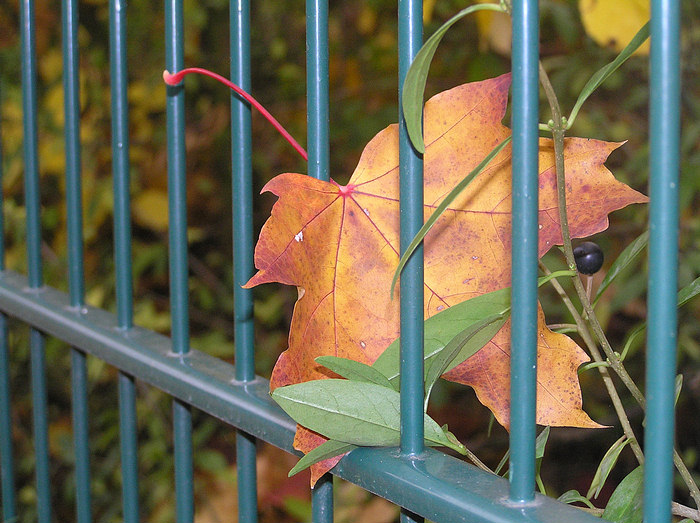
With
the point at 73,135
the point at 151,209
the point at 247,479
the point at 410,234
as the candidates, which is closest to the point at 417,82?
the point at 410,234

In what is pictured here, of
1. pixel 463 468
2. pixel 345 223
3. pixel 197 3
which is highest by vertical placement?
pixel 197 3

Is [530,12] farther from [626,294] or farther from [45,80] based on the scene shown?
[45,80]

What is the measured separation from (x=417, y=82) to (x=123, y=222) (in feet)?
1.10

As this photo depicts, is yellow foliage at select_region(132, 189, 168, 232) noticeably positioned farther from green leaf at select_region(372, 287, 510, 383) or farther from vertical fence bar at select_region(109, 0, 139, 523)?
green leaf at select_region(372, 287, 510, 383)

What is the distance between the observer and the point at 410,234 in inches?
14.9

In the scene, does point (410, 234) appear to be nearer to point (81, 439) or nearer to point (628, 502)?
point (628, 502)

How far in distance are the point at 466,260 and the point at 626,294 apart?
937mm

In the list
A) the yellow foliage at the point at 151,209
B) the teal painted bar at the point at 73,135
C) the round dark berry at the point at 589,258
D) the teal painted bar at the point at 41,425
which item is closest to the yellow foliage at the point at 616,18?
the round dark berry at the point at 589,258

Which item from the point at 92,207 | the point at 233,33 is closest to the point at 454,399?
the point at 92,207

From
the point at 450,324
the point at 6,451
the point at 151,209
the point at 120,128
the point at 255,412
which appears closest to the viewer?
→ the point at 450,324

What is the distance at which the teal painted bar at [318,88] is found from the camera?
0.44 m

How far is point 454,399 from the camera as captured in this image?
2.08 metres

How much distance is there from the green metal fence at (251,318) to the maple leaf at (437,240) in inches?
1.0

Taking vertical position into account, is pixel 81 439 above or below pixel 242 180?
below
